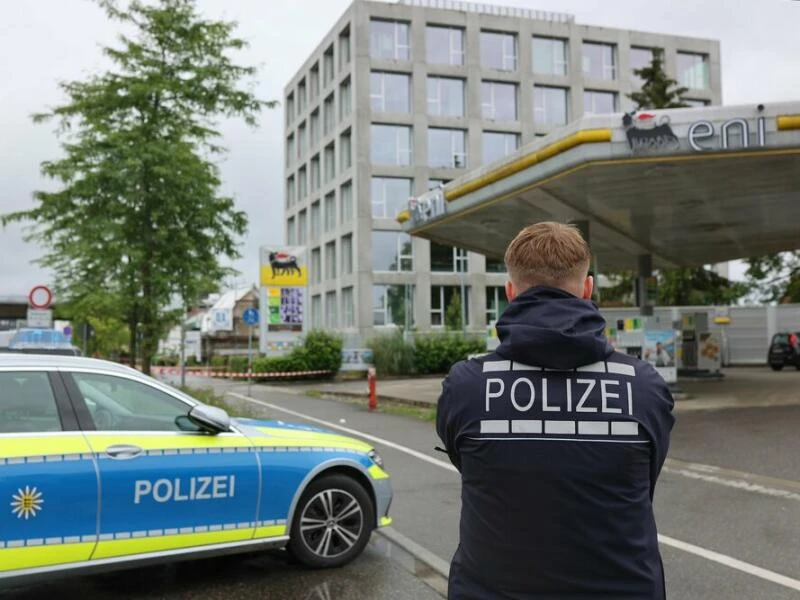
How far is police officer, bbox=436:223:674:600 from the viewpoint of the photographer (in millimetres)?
1896

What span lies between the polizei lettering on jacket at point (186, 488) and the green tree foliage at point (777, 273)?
43.3 meters

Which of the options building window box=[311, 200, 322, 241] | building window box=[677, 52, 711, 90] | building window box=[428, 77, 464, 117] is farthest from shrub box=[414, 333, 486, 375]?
building window box=[677, 52, 711, 90]

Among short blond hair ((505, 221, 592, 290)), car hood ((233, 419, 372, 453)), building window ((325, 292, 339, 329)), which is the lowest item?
car hood ((233, 419, 372, 453))

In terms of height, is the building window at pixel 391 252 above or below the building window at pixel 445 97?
below

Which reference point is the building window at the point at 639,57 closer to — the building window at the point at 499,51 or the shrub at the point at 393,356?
the building window at the point at 499,51

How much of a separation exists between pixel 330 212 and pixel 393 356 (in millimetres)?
16916

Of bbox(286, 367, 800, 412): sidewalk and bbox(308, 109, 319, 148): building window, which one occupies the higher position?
bbox(308, 109, 319, 148): building window

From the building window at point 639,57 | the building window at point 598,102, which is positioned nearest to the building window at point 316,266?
the building window at point 598,102

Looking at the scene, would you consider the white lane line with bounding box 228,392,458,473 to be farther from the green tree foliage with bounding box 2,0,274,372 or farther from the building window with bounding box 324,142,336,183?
the building window with bounding box 324,142,336,183

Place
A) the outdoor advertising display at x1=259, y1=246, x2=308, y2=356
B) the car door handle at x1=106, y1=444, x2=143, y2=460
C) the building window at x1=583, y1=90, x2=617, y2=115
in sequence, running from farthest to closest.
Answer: the building window at x1=583, y1=90, x2=617, y2=115 < the outdoor advertising display at x1=259, y1=246, x2=308, y2=356 < the car door handle at x1=106, y1=444, x2=143, y2=460

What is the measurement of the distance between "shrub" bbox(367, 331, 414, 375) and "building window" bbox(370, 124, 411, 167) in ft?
43.8

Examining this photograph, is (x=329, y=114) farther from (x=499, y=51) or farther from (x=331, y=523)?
(x=331, y=523)

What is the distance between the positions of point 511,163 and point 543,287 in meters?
14.3

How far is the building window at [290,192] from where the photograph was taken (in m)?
56.2
